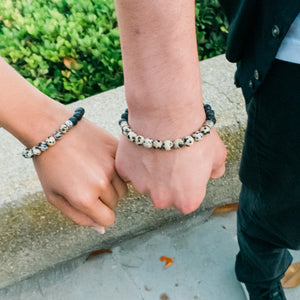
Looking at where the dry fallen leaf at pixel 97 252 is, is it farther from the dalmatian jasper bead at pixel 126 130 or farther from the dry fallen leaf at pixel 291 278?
the dalmatian jasper bead at pixel 126 130

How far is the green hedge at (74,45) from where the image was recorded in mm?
2527

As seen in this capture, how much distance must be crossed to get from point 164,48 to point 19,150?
1.34m

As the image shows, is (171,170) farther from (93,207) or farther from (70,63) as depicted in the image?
(70,63)

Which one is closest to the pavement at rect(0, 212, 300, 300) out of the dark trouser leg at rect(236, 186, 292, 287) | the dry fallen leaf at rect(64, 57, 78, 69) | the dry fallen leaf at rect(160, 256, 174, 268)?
the dry fallen leaf at rect(160, 256, 174, 268)

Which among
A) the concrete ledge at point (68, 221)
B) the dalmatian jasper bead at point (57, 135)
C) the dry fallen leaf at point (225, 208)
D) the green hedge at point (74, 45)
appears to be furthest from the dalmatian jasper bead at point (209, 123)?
the green hedge at point (74, 45)

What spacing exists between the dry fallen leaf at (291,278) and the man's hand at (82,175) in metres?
1.42

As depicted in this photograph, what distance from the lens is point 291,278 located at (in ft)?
6.04

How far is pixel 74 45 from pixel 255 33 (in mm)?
1950

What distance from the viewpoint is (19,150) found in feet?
5.89

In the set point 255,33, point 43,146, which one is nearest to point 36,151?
point 43,146

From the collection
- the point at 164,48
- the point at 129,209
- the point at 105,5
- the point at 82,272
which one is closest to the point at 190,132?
the point at 164,48

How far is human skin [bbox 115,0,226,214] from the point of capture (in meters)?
0.72

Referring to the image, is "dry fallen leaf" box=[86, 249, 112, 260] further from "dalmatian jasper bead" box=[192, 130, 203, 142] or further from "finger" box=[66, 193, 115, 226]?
"dalmatian jasper bead" box=[192, 130, 203, 142]

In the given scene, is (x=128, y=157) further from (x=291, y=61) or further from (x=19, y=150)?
(x=19, y=150)
